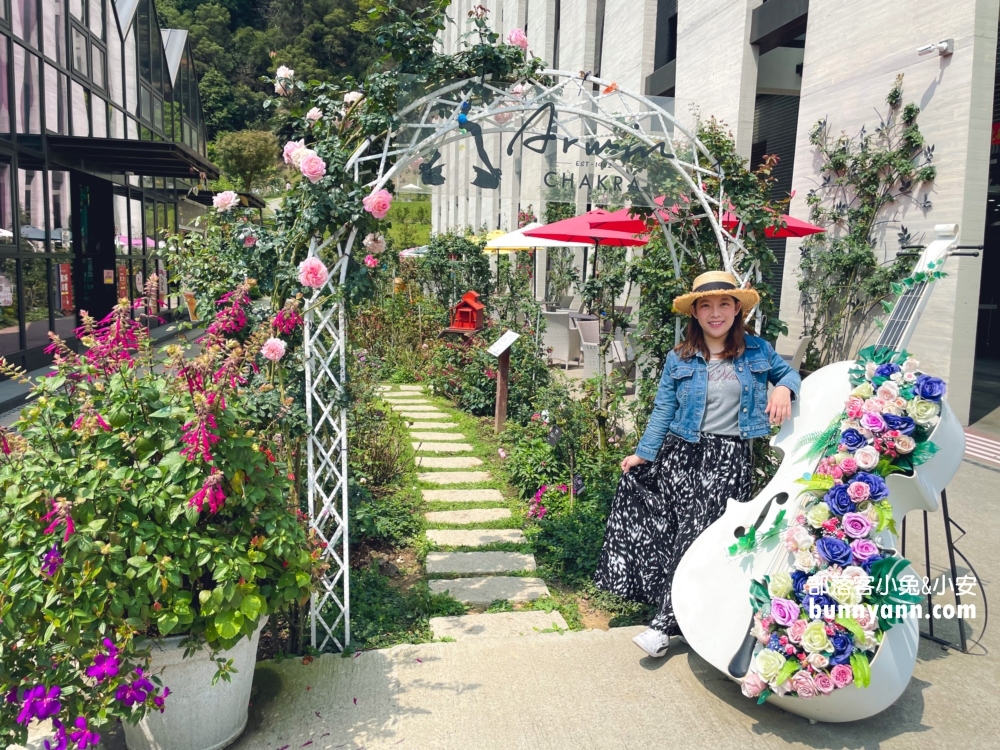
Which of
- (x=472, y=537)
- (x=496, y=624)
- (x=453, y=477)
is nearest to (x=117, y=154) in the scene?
(x=453, y=477)

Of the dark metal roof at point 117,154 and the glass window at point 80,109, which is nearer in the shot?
Result: the dark metal roof at point 117,154

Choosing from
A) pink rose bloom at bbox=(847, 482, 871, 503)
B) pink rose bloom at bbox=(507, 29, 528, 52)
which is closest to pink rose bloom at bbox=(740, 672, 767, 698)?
pink rose bloom at bbox=(847, 482, 871, 503)

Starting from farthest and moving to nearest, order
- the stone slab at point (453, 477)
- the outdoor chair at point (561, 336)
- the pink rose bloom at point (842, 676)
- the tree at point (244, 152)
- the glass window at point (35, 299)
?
the tree at point (244, 152)
the outdoor chair at point (561, 336)
the glass window at point (35, 299)
the stone slab at point (453, 477)
the pink rose bloom at point (842, 676)

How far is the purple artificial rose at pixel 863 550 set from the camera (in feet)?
7.41

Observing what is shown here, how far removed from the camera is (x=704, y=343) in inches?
119

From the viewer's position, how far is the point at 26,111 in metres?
9.12

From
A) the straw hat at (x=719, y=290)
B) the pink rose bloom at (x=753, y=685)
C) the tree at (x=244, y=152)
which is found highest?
the tree at (x=244, y=152)

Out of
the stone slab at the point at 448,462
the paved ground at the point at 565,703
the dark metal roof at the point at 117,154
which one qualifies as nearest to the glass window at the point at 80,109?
the dark metal roof at the point at 117,154

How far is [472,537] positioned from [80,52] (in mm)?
11159

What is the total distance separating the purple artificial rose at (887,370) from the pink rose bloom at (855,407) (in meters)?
0.12

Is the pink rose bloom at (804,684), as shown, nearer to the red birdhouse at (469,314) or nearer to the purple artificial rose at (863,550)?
the purple artificial rose at (863,550)

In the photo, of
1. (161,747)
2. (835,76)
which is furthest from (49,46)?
(161,747)

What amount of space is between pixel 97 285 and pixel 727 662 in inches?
517

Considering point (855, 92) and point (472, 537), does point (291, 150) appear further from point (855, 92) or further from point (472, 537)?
point (855, 92)
